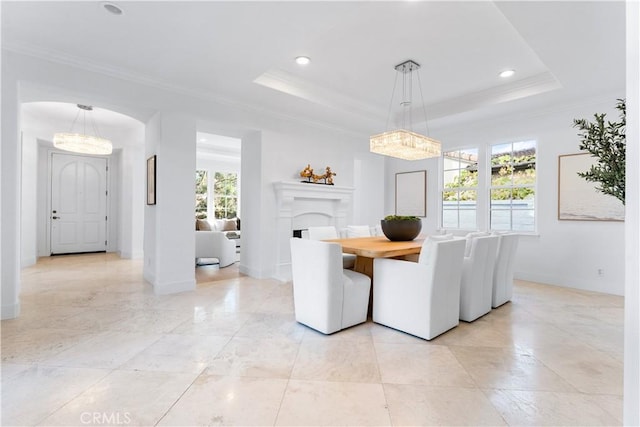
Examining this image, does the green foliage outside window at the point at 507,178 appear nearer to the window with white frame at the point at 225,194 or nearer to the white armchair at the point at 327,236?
the white armchair at the point at 327,236

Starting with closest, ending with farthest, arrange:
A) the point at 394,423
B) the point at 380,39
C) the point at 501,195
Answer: the point at 394,423 → the point at 380,39 → the point at 501,195

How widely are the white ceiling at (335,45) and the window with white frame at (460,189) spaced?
47.7 inches

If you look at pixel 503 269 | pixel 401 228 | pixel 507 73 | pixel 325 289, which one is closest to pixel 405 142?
pixel 401 228

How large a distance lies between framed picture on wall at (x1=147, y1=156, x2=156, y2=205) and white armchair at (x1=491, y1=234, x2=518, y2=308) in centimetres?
425

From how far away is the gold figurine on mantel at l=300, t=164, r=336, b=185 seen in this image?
5.11 m

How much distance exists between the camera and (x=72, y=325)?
277 cm

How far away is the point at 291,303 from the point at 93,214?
6202mm

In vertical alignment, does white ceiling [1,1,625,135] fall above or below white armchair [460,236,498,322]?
above

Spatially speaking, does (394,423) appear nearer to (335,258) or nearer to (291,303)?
(335,258)

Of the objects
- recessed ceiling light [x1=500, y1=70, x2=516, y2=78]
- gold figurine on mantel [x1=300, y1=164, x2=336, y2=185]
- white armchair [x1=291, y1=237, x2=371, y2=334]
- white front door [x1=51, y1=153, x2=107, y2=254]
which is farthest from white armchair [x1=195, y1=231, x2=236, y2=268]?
recessed ceiling light [x1=500, y1=70, x2=516, y2=78]

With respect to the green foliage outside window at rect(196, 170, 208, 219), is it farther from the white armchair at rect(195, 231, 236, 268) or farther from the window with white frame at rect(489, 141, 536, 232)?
the window with white frame at rect(489, 141, 536, 232)

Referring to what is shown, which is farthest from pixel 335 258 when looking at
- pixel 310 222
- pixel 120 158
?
pixel 120 158

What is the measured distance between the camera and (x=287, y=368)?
2072mm

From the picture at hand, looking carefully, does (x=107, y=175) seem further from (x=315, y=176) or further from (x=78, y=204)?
(x=315, y=176)
